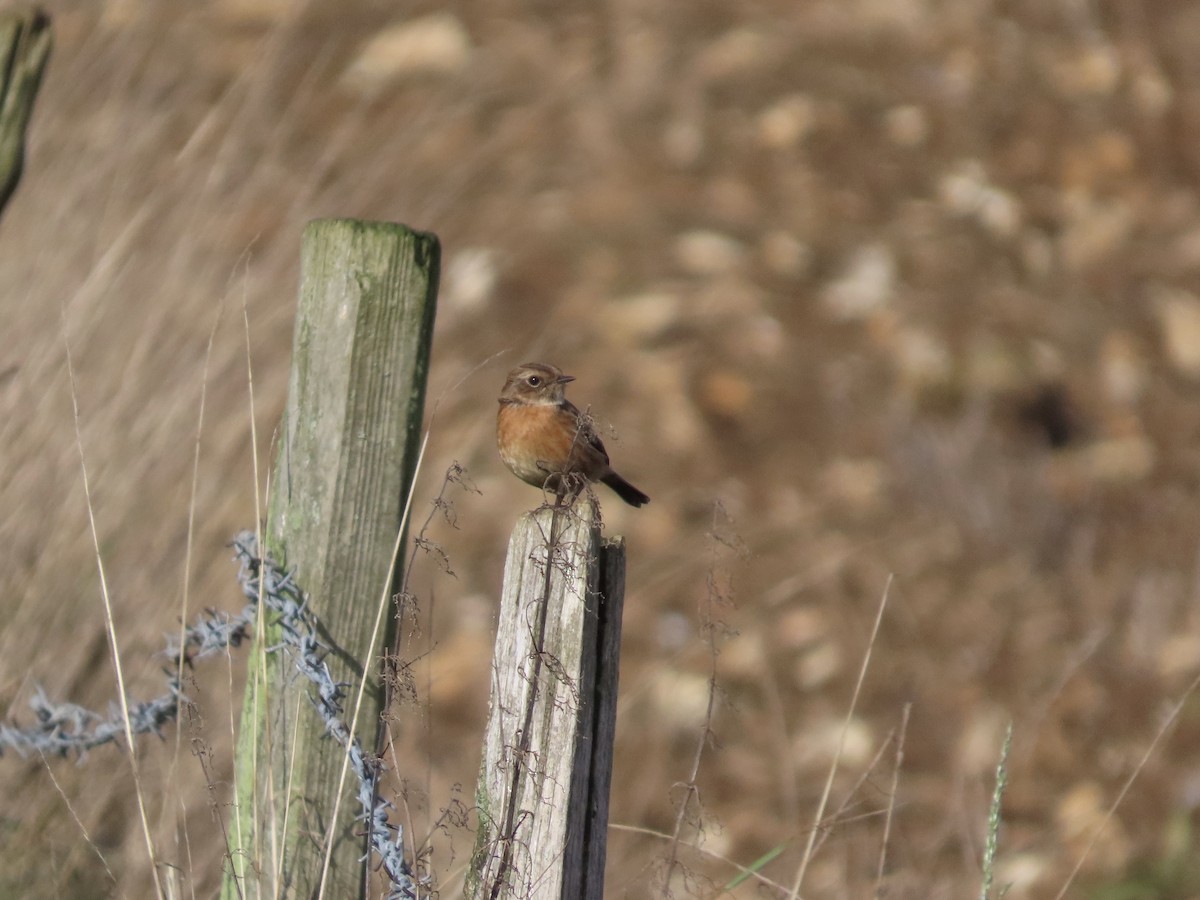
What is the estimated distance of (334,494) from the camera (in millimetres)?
2686

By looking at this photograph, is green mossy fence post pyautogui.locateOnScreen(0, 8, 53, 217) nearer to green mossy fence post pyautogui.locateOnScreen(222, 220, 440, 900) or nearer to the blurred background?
the blurred background

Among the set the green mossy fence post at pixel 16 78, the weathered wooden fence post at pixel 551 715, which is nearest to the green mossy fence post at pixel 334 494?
the weathered wooden fence post at pixel 551 715

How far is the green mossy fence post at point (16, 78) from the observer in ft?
12.5

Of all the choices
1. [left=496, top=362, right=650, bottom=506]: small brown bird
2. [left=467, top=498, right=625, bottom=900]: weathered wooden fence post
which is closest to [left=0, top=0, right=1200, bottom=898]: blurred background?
[left=496, top=362, right=650, bottom=506]: small brown bird

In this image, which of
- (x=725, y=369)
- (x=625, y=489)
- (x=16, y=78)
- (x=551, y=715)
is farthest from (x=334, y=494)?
(x=725, y=369)

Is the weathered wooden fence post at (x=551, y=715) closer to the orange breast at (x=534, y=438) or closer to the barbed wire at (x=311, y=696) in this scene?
the barbed wire at (x=311, y=696)

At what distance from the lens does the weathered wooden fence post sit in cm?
229

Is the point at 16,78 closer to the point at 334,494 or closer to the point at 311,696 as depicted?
the point at 334,494

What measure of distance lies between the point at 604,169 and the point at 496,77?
0.64 m

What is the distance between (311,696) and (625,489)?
117 cm

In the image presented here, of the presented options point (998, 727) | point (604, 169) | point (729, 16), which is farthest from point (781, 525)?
point (729, 16)

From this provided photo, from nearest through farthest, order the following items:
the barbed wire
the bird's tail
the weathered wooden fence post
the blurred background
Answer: the weathered wooden fence post < the barbed wire < the bird's tail < the blurred background

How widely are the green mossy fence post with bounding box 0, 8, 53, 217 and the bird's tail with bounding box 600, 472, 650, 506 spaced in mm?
1555

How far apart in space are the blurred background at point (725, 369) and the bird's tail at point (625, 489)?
2.28ft
